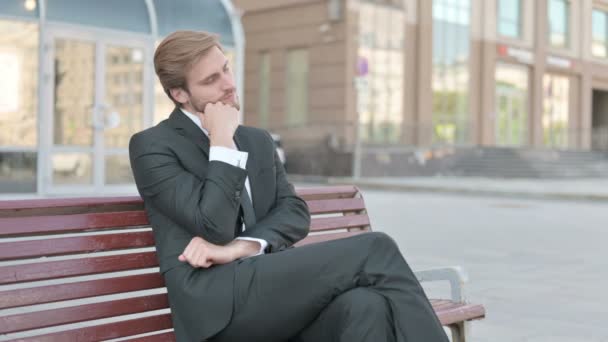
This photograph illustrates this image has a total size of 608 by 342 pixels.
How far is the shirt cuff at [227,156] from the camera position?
273cm

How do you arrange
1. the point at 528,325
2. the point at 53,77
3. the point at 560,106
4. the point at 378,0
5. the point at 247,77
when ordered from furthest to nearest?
the point at 560,106 → the point at 247,77 → the point at 378,0 → the point at 53,77 → the point at 528,325

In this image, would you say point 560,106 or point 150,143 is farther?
point 560,106

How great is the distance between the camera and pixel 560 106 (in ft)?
133

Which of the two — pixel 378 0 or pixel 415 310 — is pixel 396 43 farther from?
pixel 415 310

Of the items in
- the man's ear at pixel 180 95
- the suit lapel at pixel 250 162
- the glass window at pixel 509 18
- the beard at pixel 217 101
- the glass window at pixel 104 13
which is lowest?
the suit lapel at pixel 250 162

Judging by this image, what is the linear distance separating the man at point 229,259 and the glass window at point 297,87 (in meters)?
27.7

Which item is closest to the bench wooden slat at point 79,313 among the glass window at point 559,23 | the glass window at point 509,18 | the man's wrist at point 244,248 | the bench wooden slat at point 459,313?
the man's wrist at point 244,248

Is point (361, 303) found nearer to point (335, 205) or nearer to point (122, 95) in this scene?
point (335, 205)

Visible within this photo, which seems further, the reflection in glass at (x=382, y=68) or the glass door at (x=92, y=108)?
the reflection in glass at (x=382, y=68)

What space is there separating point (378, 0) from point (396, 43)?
5.65ft

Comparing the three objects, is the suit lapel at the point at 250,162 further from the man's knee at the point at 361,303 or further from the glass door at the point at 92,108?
the glass door at the point at 92,108

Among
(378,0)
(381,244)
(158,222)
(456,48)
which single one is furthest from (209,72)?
(456,48)

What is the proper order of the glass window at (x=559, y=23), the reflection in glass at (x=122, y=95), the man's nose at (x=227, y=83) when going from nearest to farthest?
the man's nose at (x=227, y=83) → the reflection in glass at (x=122, y=95) → the glass window at (x=559, y=23)

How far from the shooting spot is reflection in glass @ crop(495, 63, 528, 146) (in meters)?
36.0
